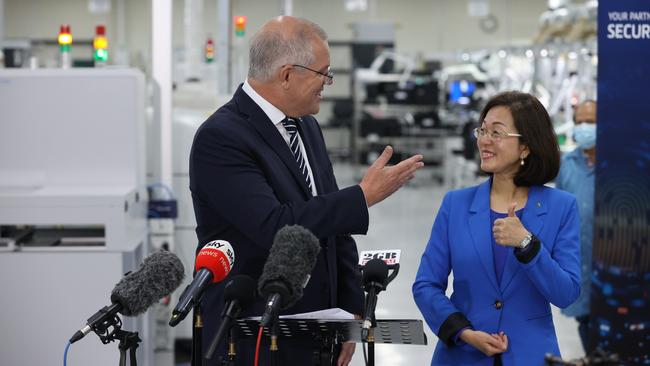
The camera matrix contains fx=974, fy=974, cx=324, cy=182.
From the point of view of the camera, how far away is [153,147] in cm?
546

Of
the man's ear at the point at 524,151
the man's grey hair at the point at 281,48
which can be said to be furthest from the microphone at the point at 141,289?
the man's ear at the point at 524,151

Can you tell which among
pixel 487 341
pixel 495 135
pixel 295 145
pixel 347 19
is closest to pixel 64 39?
pixel 295 145

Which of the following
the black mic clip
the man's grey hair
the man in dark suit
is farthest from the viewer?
the man's grey hair

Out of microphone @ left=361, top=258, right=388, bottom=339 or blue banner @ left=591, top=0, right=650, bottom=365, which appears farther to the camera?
blue banner @ left=591, top=0, right=650, bottom=365

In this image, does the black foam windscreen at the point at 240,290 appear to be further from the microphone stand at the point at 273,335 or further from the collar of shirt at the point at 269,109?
the collar of shirt at the point at 269,109

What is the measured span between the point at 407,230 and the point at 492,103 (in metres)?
9.32

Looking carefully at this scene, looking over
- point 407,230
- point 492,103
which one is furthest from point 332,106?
point 492,103

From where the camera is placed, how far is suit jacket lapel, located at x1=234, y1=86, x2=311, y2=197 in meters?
2.62

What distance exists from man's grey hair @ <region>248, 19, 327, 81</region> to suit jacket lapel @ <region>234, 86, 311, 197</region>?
0.32 ft

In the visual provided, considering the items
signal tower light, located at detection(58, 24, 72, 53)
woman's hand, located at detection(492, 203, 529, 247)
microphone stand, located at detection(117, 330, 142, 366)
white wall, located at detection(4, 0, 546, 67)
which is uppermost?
white wall, located at detection(4, 0, 546, 67)

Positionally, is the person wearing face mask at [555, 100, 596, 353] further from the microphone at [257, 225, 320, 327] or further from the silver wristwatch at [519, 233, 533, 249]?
the microphone at [257, 225, 320, 327]

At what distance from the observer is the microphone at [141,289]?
2049mm

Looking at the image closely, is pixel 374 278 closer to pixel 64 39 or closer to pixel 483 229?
pixel 483 229

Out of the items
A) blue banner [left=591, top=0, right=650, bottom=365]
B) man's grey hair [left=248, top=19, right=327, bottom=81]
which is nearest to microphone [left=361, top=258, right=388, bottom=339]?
man's grey hair [left=248, top=19, right=327, bottom=81]
